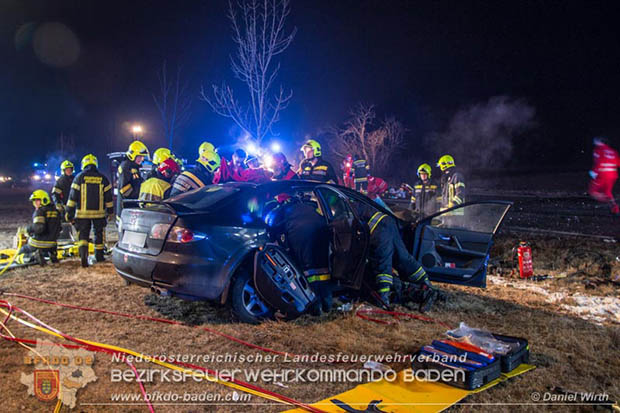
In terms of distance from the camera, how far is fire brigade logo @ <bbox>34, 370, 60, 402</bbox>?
9.34 ft

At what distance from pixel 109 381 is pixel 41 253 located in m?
5.33

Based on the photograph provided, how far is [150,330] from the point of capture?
164 inches

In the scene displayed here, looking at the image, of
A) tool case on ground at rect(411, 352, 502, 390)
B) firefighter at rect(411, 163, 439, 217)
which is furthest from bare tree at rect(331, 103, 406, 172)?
tool case on ground at rect(411, 352, 502, 390)

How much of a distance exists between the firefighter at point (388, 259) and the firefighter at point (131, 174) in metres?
4.69

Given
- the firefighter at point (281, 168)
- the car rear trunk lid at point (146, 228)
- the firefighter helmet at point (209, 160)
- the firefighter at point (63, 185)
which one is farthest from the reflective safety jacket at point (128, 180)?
the car rear trunk lid at point (146, 228)

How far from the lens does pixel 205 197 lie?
4.75 meters

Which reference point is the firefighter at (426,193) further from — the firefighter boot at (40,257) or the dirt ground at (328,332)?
the firefighter boot at (40,257)

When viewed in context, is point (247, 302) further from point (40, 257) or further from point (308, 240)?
point (40, 257)

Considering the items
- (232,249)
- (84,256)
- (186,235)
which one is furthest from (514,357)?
(84,256)

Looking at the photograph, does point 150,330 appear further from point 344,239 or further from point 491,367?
point 491,367

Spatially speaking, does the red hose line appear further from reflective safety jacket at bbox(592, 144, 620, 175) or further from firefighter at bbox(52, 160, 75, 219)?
reflective safety jacket at bbox(592, 144, 620, 175)

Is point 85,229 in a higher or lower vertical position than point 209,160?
lower

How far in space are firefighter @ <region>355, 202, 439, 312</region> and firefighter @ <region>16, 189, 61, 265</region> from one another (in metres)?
5.61

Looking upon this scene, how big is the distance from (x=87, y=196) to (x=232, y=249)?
14.7ft
